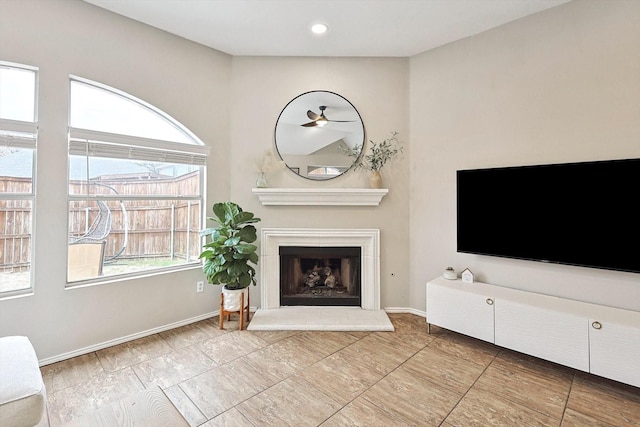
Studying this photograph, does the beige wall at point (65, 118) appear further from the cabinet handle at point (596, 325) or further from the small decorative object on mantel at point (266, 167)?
the cabinet handle at point (596, 325)

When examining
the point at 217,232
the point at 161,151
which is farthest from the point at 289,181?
the point at 161,151

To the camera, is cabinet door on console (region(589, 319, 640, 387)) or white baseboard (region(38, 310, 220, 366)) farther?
white baseboard (region(38, 310, 220, 366))

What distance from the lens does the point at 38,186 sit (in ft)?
7.47

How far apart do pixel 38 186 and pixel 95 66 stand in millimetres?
1109

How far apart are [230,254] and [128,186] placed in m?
1.16

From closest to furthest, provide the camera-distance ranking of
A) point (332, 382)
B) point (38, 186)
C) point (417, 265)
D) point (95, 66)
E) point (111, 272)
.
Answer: point (332, 382), point (38, 186), point (95, 66), point (111, 272), point (417, 265)

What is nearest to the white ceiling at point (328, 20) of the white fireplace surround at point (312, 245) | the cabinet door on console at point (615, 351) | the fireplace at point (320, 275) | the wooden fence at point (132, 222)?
the wooden fence at point (132, 222)

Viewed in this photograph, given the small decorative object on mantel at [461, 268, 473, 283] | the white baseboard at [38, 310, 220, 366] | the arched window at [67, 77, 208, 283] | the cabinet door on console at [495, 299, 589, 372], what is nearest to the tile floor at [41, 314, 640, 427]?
the white baseboard at [38, 310, 220, 366]

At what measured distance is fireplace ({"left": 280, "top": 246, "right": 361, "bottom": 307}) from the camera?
136 inches

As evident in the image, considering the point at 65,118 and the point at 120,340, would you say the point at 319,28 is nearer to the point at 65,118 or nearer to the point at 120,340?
the point at 65,118

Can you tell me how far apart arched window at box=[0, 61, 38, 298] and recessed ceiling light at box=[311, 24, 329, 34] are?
2299 millimetres

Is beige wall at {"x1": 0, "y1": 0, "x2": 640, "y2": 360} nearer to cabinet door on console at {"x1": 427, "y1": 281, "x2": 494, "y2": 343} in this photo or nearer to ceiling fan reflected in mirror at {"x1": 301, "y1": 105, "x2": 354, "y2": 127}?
ceiling fan reflected in mirror at {"x1": 301, "y1": 105, "x2": 354, "y2": 127}

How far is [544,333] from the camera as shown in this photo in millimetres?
2223

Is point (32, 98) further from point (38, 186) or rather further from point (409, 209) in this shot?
point (409, 209)
